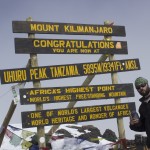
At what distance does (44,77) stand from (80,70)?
50.8 inches

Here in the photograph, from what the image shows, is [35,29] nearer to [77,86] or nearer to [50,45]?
[50,45]

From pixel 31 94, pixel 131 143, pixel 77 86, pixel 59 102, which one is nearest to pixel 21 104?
pixel 31 94

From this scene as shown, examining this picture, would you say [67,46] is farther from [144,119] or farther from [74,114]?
[144,119]

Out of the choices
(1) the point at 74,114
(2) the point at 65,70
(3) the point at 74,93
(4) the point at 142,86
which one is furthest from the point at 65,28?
(4) the point at 142,86

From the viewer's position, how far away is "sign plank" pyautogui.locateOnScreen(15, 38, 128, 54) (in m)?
11.3

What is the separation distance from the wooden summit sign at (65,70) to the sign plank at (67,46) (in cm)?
44

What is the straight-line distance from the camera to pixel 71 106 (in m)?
11.9

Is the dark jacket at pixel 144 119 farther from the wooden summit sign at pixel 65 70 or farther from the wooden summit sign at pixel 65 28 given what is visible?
the wooden summit sign at pixel 65 28

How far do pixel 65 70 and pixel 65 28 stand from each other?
1.38 metres

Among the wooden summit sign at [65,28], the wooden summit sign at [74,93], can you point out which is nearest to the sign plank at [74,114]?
the wooden summit sign at [74,93]

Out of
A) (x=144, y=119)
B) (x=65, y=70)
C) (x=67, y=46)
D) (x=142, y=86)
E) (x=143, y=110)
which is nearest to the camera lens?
(x=142, y=86)

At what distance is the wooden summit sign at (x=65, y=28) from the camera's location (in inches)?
447

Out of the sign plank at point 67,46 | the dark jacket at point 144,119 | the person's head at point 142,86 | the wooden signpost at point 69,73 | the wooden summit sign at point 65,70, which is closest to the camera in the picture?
the person's head at point 142,86

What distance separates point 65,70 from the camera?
11750mm
